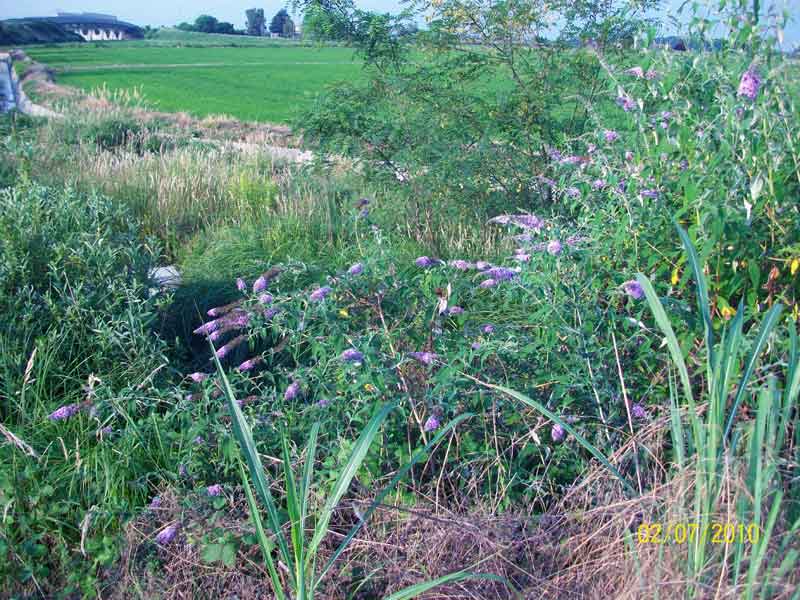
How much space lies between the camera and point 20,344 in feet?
12.5

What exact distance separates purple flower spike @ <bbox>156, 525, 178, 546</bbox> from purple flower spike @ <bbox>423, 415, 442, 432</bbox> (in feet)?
2.88

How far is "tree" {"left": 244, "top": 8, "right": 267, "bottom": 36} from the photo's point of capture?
130637 millimetres

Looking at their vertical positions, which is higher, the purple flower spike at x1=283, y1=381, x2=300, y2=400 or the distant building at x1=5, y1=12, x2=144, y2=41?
the distant building at x1=5, y1=12, x2=144, y2=41

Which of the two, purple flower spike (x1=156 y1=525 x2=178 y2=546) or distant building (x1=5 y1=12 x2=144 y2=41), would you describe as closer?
purple flower spike (x1=156 y1=525 x2=178 y2=546)

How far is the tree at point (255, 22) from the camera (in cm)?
13064

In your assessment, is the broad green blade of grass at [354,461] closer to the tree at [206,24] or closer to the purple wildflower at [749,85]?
the purple wildflower at [749,85]

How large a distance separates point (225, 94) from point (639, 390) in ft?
117

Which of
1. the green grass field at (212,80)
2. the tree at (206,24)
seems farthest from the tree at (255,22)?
the green grass field at (212,80)

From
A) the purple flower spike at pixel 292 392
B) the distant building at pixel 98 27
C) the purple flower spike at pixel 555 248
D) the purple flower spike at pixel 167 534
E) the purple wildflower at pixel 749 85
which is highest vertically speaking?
the distant building at pixel 98 27

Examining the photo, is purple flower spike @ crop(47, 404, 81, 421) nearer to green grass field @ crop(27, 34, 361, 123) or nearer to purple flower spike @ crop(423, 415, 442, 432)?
purple flower spike @ crop(423, 415, 442, 432)

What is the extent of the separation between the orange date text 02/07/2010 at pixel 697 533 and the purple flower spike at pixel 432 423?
756mm

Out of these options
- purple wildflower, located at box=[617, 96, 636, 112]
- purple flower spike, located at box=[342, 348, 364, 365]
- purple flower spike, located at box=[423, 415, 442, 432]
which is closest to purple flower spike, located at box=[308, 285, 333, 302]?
purple flower spike, located at box=[342, 348, 364, 365]

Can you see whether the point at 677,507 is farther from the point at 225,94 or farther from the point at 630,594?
the point at 225,94

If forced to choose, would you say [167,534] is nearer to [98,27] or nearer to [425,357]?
[425,357]
